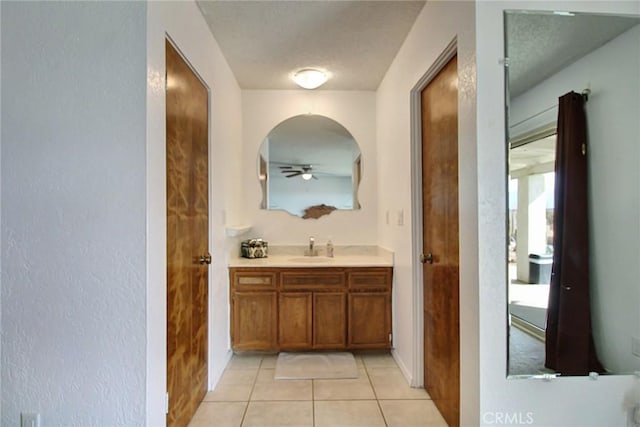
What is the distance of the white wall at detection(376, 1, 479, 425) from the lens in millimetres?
1548

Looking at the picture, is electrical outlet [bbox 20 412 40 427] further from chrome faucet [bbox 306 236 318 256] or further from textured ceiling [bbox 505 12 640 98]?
textured ceiling [bbox 505 12 640 98]

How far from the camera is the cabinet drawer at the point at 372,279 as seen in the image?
9.68 ft

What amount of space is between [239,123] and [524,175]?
264cm

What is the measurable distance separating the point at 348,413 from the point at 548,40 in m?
2.30

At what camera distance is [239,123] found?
133 inches

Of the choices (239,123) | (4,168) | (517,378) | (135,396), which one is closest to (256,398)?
(135,396)

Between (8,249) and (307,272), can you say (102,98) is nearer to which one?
(8,249)

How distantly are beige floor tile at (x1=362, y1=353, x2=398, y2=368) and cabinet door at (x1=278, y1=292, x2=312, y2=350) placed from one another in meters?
0.53

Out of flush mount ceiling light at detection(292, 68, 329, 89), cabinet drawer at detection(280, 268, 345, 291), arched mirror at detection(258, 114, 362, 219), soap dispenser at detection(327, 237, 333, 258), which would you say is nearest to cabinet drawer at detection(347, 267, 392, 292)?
cabinet drawer at detection(280, 268, 345, 291)

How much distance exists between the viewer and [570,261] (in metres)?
1.60

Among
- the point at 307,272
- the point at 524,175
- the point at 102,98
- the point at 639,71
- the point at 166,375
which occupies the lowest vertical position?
the point at 166,375

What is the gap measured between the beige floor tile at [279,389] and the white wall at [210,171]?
335 millimetres

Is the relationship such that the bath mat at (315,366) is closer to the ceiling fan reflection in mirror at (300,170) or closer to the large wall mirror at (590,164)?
the large wall mirror at (590,164)

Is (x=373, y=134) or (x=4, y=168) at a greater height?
(x=373, y=134)
